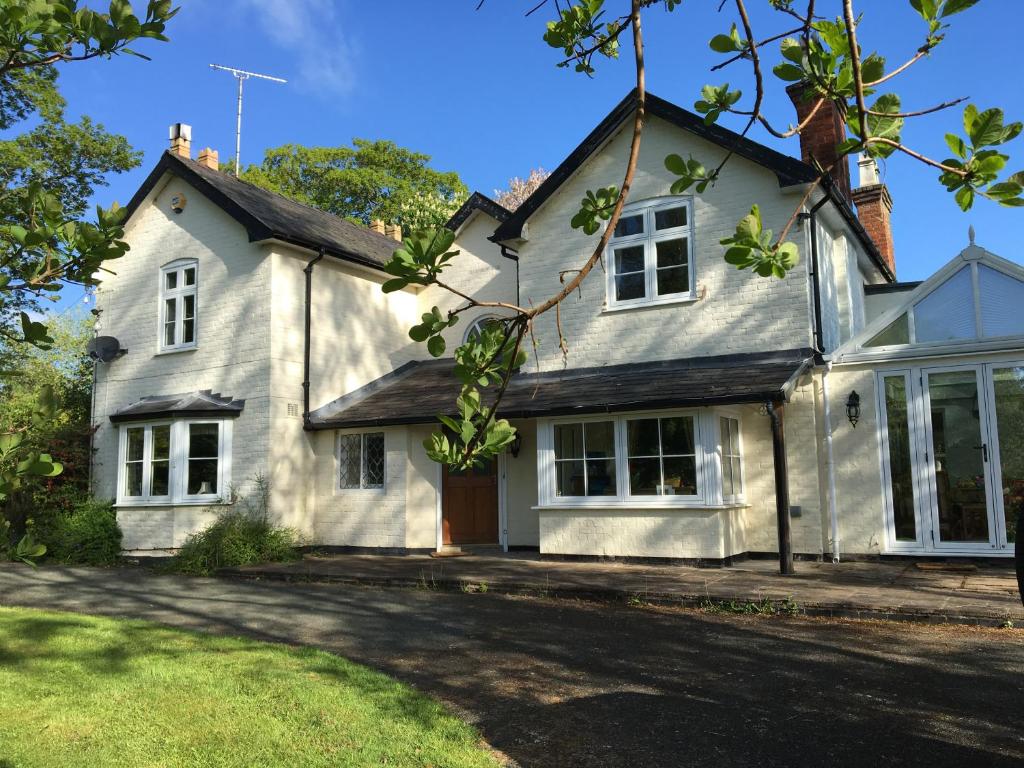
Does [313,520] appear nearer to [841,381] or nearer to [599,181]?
[599,181]

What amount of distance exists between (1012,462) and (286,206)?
568 inches

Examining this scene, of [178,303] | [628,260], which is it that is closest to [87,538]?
[178,303]

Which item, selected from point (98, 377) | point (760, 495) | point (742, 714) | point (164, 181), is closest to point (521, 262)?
point (760, 495)

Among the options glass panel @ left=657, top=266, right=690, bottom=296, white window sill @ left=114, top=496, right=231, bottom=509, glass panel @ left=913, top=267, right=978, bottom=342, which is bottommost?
white window sill @ left=114, top=496, right=231, bottom=509

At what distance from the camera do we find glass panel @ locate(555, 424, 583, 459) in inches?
485

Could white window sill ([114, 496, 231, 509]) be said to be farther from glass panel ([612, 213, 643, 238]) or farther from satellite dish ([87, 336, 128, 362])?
glass panel ([612, 213, 643, 238])

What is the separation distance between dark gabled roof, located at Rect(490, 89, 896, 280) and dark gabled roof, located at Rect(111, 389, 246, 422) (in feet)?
18.8

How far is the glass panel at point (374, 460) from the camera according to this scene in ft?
48.0

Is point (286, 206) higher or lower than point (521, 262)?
higher

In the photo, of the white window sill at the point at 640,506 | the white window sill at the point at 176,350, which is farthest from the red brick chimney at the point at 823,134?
the white window sill at the point at 176,350

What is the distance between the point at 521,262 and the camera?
1421 centimetres

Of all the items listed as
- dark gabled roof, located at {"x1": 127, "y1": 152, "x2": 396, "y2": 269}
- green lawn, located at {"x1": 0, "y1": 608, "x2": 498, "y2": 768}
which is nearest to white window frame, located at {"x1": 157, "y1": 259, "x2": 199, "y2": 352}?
dark gabled roof, located at {"x1": 127, "y1": 152, "x2": 396, "y2": 269}

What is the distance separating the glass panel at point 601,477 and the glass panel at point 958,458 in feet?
14.5

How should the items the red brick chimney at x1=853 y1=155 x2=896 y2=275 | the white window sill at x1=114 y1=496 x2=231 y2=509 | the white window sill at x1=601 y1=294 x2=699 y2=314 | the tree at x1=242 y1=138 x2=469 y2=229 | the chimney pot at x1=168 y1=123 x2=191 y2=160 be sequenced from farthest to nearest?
1. the tree at x1=242 y1=138 x2=469 y2=229
2. the red brick chimney at x1=853 y1=155 x2=896 y2=275
3. the chimney pot at x1=168 y1=123 x2=191 y2=160
4. the white window sill at x1=114 y1=496 x2=231 y2=509
5. the white window sill at x1=601 y1=294 x2=699 y2=314
